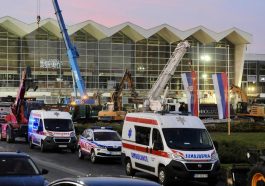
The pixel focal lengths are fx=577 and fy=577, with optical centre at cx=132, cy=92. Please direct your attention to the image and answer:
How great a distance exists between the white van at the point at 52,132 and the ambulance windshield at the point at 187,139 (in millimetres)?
14027

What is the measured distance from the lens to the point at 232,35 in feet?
342

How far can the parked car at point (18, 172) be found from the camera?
37.7 ft

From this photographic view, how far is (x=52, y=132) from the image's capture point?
1233 inches

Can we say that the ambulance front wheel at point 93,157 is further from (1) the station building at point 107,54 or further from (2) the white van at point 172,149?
(1) the station building at point 107,54

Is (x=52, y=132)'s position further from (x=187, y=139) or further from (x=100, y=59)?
(x=100, y=59)

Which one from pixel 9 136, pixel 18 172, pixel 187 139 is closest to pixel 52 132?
pixel 9 136

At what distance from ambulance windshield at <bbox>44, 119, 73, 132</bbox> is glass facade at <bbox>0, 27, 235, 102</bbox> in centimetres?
6101

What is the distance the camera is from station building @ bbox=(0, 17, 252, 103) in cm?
9512

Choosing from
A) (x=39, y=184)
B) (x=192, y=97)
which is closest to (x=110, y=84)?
(x=192, y=97)

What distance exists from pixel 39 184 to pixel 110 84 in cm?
8744

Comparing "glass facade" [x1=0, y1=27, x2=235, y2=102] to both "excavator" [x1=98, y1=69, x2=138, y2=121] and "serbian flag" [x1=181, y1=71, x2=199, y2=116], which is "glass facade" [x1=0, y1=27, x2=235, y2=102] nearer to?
"excavator" [x1=98, y1=69, x2=138, y2=121]

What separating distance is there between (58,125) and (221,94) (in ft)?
35.6

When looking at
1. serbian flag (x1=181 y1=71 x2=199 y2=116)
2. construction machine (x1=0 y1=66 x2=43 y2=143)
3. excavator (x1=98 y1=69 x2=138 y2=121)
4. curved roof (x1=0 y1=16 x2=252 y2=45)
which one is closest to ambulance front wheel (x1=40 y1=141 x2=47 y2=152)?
construction machine (x1=0 y1=66 x2=43 y2=143)

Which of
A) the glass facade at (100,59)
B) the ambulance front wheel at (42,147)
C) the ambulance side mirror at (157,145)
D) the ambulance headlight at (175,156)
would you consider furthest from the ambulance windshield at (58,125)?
the glass facade at (100,59)
